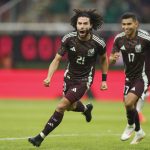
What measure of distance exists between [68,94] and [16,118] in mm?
7110

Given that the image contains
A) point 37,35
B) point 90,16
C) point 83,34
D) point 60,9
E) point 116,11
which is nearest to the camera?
point 83,34

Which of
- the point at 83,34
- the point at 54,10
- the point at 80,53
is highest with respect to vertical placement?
the point at 83,34

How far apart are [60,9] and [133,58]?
1855 centimetres

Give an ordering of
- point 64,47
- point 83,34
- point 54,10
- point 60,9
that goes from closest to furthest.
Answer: point 83,34 < point 64,47 < point 60,9 < point 54,10

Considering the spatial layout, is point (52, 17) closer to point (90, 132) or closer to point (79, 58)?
point (90, 132)

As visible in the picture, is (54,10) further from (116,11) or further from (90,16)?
(90,16)

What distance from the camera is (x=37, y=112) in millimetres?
21406

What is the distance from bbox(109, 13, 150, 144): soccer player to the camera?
1271 centimetres

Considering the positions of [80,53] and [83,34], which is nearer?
[83,34]

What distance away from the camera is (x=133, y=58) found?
12.8 meters

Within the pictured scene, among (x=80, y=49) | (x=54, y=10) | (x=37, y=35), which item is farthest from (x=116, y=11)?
(x=80, y=49)

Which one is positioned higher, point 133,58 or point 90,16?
point 90,16

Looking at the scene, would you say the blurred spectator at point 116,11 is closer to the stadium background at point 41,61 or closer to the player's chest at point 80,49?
the stadium background at point 41,61

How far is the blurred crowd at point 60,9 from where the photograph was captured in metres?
29.8
